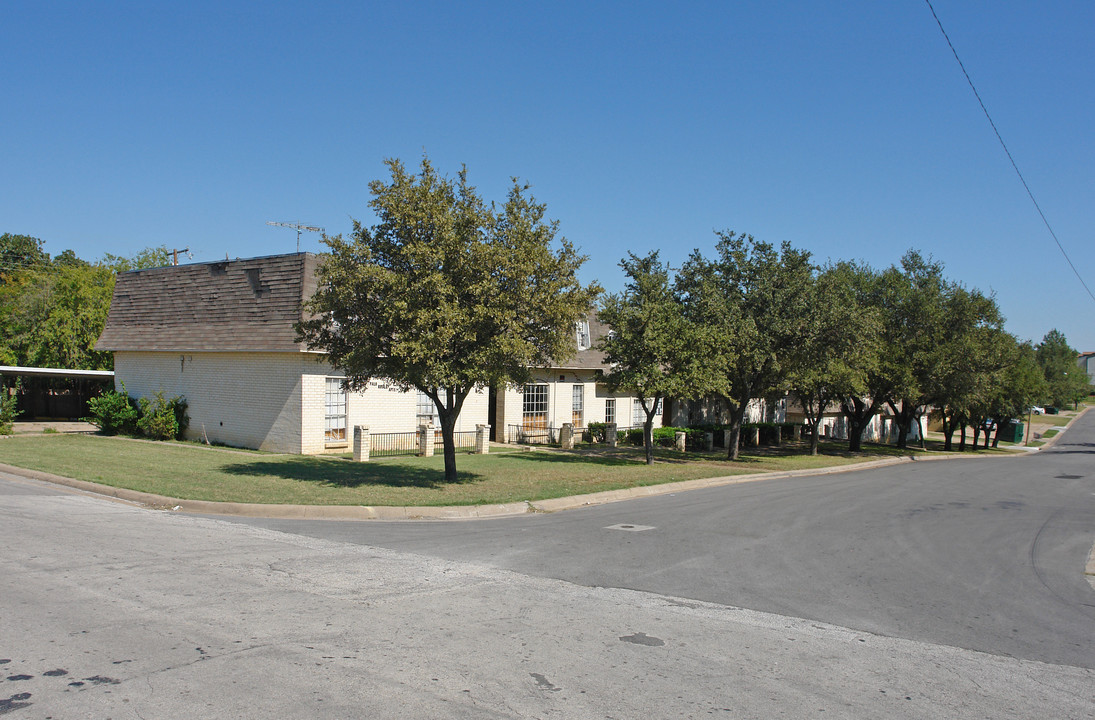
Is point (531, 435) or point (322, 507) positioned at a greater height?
point (531, 435)

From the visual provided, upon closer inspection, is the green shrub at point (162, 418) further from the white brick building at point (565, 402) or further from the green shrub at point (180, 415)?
the white brick building at point (565, 402)

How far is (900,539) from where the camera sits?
12641 millimetres

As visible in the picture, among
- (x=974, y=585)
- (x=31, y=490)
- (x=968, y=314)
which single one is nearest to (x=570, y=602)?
(x=974, y=585)

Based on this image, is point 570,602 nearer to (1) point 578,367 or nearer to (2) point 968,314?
(1) point 578,367

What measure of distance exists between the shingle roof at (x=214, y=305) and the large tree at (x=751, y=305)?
12.9 meters

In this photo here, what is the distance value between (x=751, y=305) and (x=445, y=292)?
49.8 ft

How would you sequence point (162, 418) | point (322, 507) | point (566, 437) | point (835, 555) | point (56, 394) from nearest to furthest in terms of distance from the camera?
1. point (835, 555)
2. point (322, 507)
3. point (162, 418)
4. point (566, 437)
5. point (56, 394)

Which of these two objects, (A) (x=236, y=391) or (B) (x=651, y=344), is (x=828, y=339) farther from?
(A) (x=236, y=391)

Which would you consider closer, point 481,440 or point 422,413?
point 481,440

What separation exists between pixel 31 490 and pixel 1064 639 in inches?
648

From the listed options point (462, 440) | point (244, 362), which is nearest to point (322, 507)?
point (244, 362)

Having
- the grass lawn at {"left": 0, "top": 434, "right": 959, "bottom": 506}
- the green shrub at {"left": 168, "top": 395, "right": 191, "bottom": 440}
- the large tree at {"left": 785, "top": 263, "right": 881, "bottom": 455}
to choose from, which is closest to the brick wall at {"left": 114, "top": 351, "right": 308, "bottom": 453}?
the green shrub at {"left": 168, "top": 395, "right": 191, "bottom": 440}

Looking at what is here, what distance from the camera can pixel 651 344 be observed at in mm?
22531

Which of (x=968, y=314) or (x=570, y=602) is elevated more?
(x=968, y=314)
